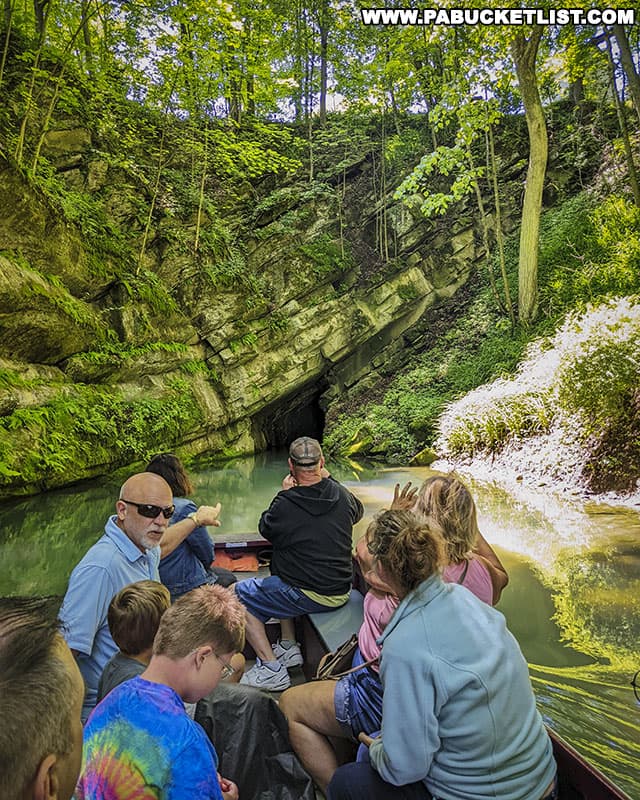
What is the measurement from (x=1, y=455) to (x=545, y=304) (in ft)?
44.6

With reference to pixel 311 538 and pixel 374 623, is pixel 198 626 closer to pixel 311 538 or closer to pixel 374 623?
pixel 374 623

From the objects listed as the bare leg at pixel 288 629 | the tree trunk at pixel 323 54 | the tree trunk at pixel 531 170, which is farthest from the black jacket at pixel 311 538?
the tree trunk at pixel 323 54

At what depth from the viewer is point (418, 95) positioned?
2030cm

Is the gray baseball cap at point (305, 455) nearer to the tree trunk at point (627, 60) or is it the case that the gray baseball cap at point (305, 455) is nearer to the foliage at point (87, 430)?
the foliage at point (87, 430)

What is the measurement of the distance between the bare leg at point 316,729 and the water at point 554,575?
1.42 metres

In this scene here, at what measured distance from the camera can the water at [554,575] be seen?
3.01m

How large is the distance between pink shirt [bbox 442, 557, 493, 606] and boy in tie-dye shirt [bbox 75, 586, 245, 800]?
117 cm

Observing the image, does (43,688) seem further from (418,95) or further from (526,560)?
(418,95)

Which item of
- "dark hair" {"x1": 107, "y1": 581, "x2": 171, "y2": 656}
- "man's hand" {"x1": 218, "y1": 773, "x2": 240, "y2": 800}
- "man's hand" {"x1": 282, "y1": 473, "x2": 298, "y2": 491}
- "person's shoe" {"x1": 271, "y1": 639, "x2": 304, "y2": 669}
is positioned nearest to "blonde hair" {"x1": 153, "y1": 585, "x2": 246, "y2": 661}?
"dark hair" {"x1": 107, "y1": 581, "x2": 171, "y2": 656}

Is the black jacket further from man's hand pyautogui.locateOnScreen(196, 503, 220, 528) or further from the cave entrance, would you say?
the cave entrance

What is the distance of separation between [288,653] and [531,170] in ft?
47.5

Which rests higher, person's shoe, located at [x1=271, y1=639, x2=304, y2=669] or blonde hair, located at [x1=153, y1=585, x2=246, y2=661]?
blonde hair, located at [x1=153, y1=585, x2=246, y2=661]

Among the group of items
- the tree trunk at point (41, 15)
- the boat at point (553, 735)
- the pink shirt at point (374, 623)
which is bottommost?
the boat at point (553, 735)

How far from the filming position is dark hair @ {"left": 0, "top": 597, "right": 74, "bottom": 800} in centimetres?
71
